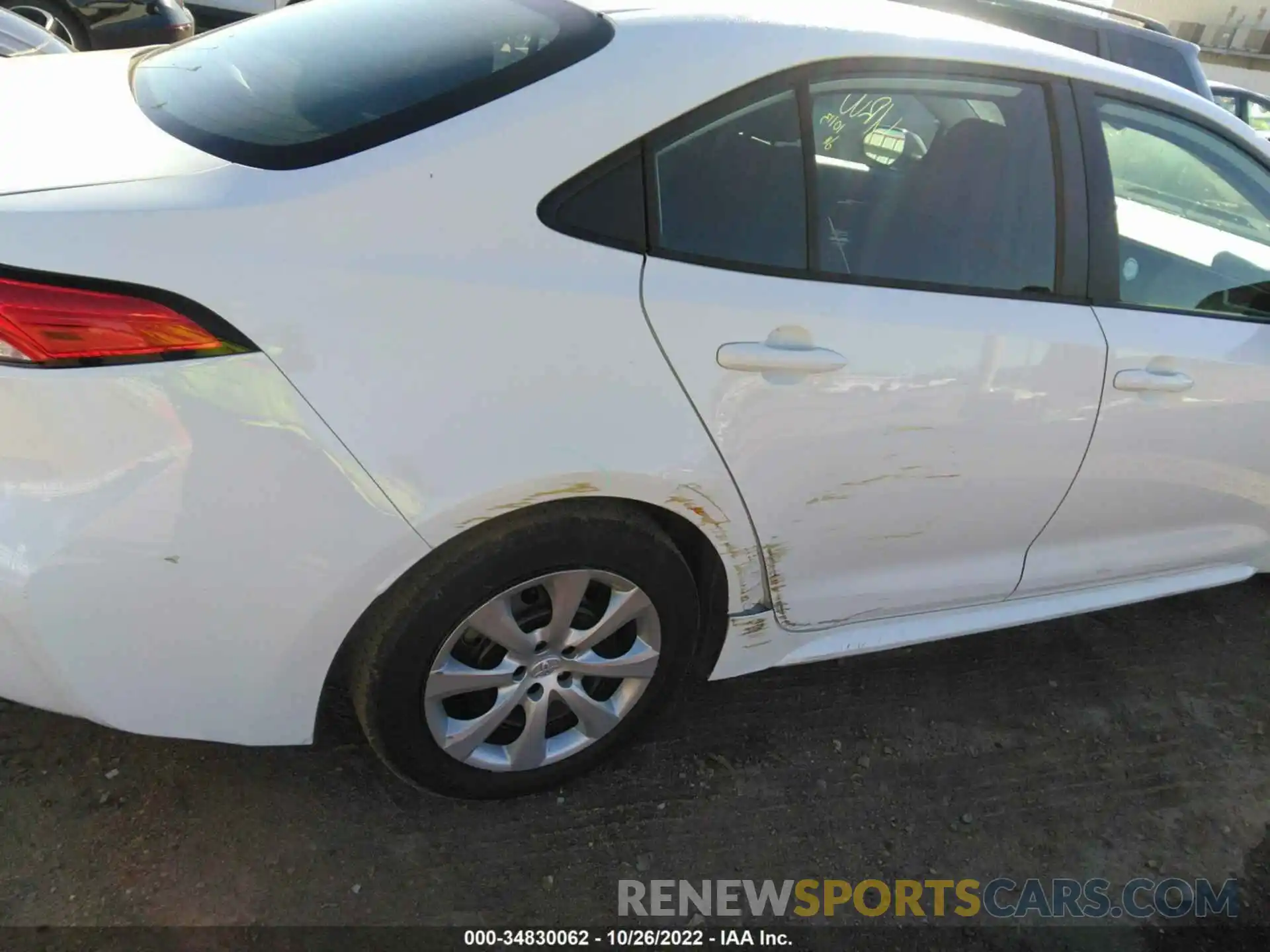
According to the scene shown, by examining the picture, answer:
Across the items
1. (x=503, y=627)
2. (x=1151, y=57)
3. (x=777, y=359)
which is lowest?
(x=503, y=627)

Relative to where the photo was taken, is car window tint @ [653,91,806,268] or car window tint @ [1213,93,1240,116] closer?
car window tint @ [653,91,806,268]

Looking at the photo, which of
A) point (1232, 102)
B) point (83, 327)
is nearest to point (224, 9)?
point (83, 327)

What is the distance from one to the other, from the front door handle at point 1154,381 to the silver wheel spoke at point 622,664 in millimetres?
1287

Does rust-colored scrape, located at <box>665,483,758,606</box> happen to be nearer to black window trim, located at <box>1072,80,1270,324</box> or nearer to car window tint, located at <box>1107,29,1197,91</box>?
black window trim, located at <box>1072,80,1270,324</box>

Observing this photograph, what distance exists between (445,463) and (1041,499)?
4.97 ft

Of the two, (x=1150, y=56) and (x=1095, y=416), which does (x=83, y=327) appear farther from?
(x=1150, y=56)

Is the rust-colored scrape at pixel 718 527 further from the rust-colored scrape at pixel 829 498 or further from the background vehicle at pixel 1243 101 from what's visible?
the background vehicle at pixel 1243 101

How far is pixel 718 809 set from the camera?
2.20 metres

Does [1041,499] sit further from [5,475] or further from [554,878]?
[5,475]

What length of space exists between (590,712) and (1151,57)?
449 centimetres

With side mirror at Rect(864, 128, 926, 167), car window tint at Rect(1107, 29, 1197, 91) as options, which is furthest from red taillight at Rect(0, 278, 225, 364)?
car window tint at Rect(1107, 29, 1197, 91)

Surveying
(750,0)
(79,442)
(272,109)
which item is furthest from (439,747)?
(750,0)

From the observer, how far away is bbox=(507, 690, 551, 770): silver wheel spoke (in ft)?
6.48

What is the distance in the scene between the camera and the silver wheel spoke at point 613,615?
6.31 feet
